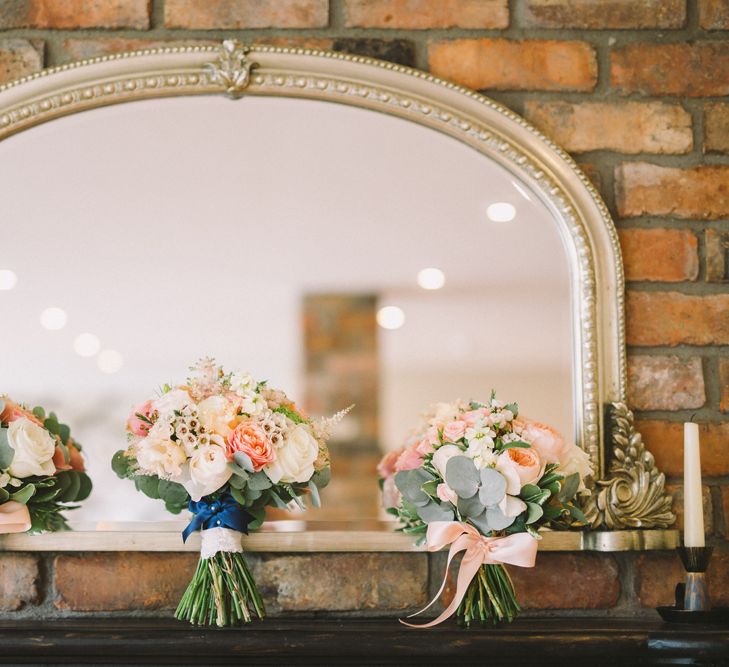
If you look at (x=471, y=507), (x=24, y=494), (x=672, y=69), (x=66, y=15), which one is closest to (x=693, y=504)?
(x=471, y=507)

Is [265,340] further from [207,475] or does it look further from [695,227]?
[695,227]

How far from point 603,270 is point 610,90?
34 cm

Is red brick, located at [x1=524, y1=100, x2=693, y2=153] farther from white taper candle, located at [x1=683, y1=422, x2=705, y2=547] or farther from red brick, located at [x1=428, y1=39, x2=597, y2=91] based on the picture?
white taper candle, located at [x1=683, y1=422, x2=705, y2=547]

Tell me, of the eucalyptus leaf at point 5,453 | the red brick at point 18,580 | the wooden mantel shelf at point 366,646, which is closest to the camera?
the wooden mantel shelf at point 366,646

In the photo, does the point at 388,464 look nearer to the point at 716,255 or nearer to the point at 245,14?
the point at 716,255

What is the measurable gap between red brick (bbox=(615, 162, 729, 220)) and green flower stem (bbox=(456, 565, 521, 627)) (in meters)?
0.70

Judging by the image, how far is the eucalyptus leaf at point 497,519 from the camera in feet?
4.19

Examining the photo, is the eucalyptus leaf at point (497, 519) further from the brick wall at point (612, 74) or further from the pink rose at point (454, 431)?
the brick wall at point (612, 74)

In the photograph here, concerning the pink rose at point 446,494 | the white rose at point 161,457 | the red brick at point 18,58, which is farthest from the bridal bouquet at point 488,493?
the red brick at point 18,58

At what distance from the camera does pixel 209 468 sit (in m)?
1.26

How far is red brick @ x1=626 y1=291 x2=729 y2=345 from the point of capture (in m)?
1.57

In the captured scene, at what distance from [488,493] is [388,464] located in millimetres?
292

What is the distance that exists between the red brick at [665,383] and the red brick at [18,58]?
1.21 m

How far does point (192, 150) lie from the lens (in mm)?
1590
